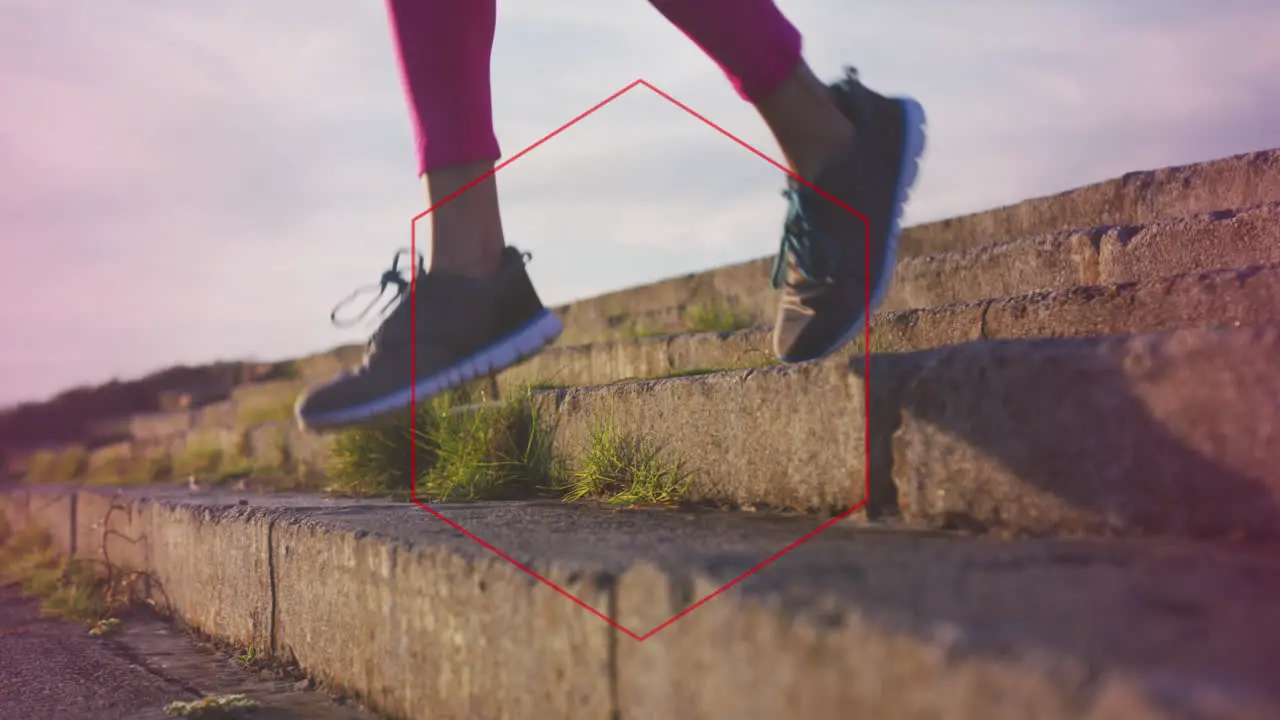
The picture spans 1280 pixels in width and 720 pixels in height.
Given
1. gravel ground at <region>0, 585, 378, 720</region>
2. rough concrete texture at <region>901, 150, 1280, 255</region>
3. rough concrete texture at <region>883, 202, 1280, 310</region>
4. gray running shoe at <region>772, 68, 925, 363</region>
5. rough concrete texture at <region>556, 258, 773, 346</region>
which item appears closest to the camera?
gravel ground at <region>0, 585, 378, 720</region>

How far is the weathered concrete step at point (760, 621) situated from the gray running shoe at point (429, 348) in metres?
0.24

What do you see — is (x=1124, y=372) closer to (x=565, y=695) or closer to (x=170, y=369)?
(x=565, y=695)

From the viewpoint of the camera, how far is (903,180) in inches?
77.5

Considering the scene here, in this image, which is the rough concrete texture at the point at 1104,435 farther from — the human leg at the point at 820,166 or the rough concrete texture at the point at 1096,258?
the rough concrete texture at the point at 1096,258

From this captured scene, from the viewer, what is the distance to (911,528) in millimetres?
1376

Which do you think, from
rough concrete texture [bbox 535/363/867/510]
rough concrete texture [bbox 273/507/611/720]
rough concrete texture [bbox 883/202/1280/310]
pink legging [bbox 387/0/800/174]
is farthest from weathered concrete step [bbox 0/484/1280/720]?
rough concrete texture [bbox 883/202/1280/310]

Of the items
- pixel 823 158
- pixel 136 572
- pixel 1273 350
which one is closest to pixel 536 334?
pixel 823 158

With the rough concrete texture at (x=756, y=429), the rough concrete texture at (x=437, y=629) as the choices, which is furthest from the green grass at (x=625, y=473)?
the rough concrete texture at (x=437, y=629)

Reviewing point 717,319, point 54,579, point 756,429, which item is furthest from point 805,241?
point 54,579

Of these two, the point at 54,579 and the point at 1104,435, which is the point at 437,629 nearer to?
the point at 1104,435

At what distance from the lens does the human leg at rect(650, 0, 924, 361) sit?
178 centimetres

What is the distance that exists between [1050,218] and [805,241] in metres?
1.95

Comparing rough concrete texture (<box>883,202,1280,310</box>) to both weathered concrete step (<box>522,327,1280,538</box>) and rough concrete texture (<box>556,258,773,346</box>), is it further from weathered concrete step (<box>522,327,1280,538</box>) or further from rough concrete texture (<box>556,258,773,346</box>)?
rough concrete texture (<box>556,258,773,346</box>)

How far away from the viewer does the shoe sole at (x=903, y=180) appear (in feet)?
6.31
